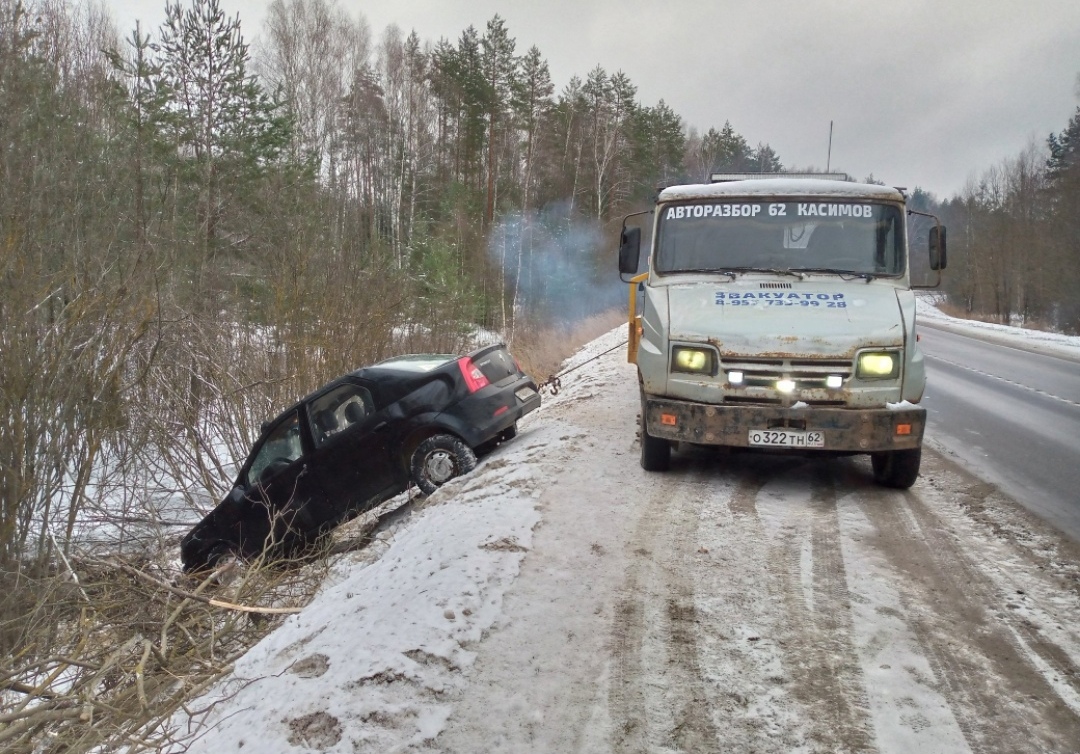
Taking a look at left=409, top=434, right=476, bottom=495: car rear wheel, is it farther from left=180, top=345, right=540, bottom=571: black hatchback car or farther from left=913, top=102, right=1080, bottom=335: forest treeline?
left=913, top=102, right=1080, bottom=335: forest treeline

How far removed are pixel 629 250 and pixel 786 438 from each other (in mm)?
2569

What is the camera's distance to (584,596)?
437 cm

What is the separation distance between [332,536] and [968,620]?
5739 millimetres

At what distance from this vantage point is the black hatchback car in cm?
761

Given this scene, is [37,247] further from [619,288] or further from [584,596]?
[619,288]

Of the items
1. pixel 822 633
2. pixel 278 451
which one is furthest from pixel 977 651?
pixel 278 451

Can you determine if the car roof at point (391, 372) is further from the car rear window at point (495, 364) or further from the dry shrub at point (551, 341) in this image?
the dry shrub at point (551, 341)

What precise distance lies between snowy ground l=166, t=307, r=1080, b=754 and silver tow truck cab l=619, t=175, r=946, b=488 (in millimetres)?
594

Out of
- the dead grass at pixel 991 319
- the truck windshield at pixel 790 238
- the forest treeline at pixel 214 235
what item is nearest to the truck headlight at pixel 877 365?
the truck windshield at pixel 790 238

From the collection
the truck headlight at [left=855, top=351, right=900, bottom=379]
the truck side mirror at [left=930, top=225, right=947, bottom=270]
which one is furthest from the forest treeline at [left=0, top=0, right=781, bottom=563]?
the truck side mirror at [left=930, top=225, right=947, bottom=270]

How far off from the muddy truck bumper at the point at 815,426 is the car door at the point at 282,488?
13.3 feet

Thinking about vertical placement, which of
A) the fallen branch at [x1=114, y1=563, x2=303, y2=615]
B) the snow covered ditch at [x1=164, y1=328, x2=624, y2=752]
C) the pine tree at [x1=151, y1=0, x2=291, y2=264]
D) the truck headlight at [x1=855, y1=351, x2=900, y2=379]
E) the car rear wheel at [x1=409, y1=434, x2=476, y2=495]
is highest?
the pine tree at [x1=151, y1=0, x2=291, y2=264]

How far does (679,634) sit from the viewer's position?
155 inches

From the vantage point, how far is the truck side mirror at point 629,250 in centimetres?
742
